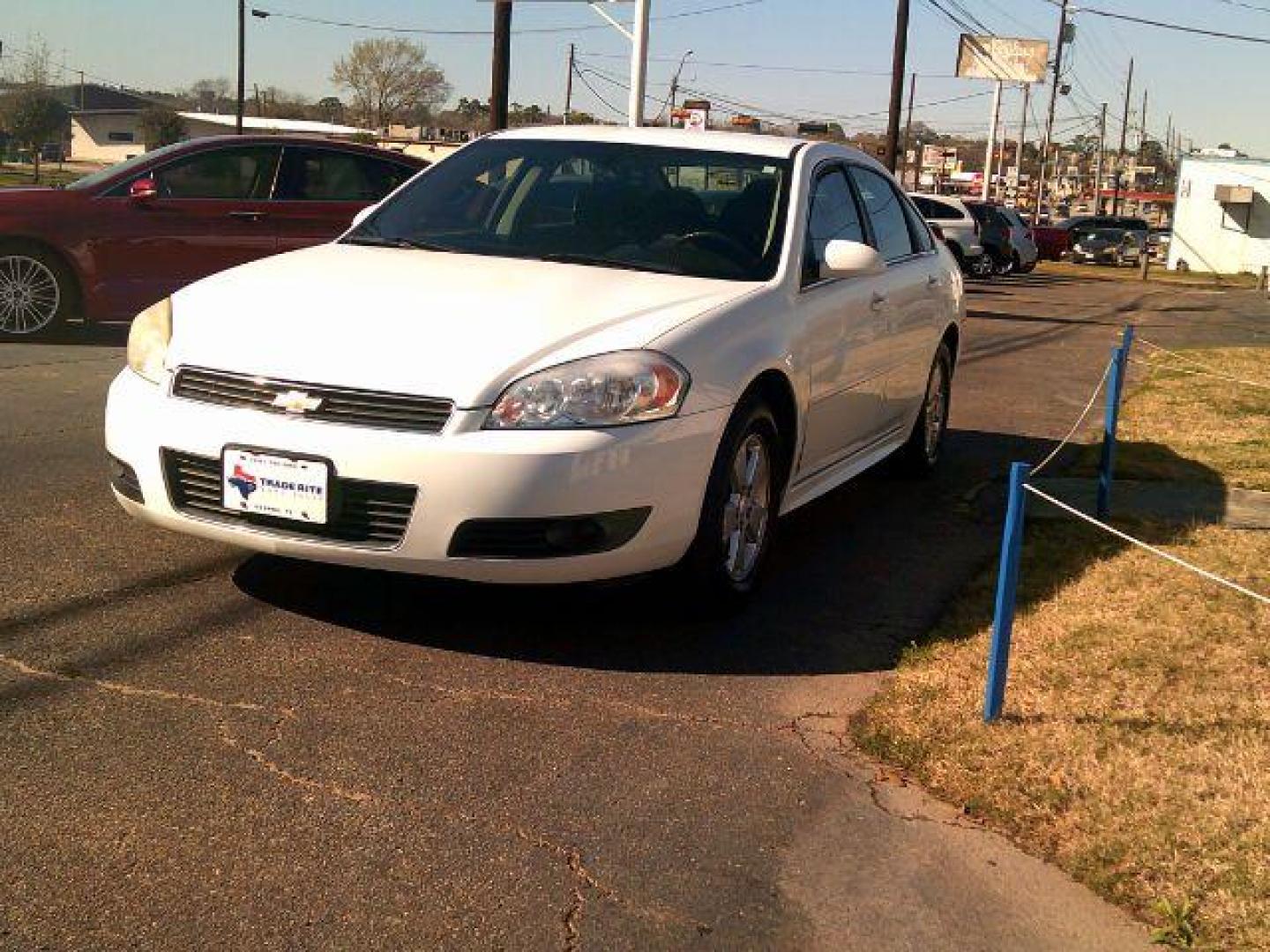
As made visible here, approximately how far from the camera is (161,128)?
2517 inches

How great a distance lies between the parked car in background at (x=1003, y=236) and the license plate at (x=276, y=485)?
1112 inches

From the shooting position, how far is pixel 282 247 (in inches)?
414

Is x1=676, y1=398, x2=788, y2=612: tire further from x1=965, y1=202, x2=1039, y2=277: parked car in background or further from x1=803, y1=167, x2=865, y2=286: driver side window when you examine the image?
x1=965, y1=202, x2=1039, y2=277: parked car in background

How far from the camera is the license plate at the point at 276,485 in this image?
149 inches

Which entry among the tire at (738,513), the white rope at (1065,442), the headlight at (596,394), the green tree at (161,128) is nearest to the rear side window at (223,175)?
the white rope at (1065,442)

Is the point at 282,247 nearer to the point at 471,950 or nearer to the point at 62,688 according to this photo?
the point at 62,688

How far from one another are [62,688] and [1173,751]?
2912 millimetres

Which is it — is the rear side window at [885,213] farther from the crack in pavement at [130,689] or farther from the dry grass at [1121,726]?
the crack in pavement at [130,689]

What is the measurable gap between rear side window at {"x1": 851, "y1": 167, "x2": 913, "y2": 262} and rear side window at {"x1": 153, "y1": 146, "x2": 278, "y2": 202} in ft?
18.5

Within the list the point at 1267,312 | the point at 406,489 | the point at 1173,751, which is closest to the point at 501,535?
the point at 406,489

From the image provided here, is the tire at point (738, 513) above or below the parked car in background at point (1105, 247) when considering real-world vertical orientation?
below

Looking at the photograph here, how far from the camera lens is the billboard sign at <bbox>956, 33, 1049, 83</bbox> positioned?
55.0 m

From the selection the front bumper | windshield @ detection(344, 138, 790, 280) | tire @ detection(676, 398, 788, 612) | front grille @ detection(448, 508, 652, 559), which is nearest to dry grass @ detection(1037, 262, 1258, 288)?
windshield @ detection(344, 138, 790, 280)

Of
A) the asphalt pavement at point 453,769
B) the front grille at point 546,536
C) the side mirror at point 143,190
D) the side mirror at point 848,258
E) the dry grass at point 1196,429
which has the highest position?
the side mirror at point 143,190
